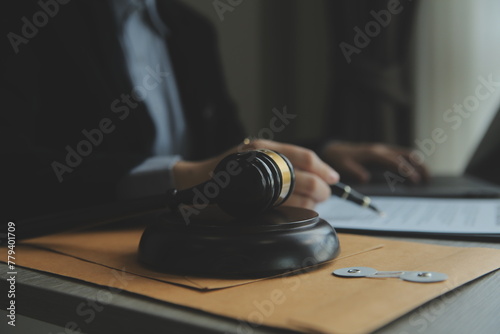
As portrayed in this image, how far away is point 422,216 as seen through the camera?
0.70 m

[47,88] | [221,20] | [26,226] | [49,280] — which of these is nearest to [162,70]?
[47,88]

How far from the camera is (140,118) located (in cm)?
100

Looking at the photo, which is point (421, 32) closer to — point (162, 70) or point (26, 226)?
point (162, 70)

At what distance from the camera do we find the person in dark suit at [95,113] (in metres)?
0.66

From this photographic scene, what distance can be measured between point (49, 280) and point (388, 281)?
0.27 m
